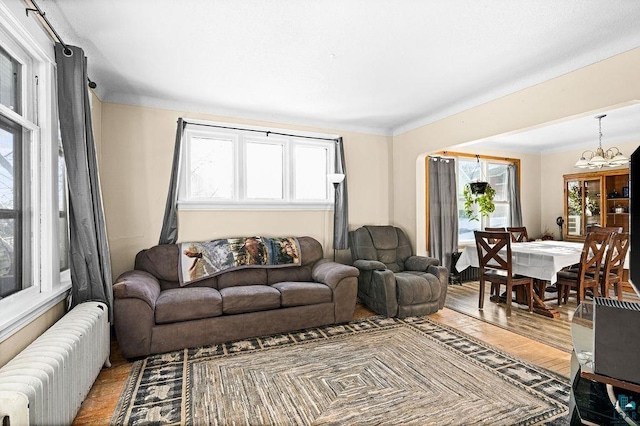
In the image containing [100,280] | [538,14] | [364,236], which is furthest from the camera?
[364,236]

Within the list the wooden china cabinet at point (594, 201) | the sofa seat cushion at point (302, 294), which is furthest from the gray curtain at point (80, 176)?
the wooden china cabinet at point (594, 201)

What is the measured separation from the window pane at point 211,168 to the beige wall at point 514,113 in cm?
243

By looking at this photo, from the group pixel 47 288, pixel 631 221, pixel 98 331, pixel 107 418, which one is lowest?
pixel 107 418

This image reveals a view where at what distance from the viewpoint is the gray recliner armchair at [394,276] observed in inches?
150

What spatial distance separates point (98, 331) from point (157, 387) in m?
0.56

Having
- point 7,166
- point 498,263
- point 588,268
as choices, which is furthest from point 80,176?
point 588,268

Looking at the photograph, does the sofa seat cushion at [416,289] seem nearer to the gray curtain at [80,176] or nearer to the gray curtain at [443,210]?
the gray curtain at [443,210]

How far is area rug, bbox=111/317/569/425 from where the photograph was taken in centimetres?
204

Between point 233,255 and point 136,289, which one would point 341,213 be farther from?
point 136,289

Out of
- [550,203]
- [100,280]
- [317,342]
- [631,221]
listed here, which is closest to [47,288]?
[100,280]

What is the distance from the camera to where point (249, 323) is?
3217 mm

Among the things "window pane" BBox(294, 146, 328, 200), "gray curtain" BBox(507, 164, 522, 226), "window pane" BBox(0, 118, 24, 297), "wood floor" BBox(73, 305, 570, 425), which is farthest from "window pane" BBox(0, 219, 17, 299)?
"gray curtain" BBox(507, 164, 522, 226)

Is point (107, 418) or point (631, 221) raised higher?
point (631, 221)

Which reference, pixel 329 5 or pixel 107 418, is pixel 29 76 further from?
pixel 107 418
